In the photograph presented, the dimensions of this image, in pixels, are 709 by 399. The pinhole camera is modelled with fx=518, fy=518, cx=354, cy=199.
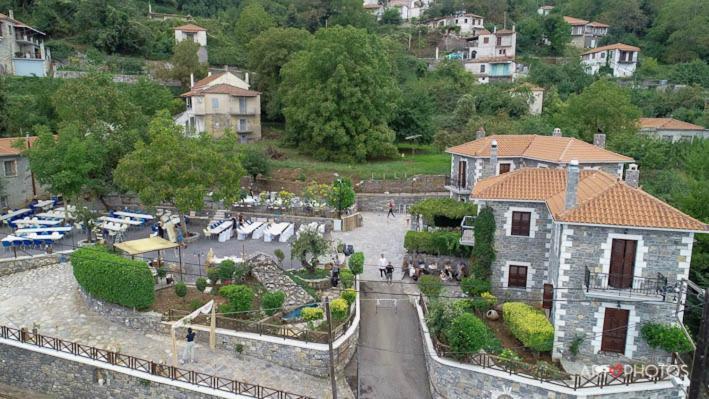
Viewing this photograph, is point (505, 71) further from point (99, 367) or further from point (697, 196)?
point (99, 367)

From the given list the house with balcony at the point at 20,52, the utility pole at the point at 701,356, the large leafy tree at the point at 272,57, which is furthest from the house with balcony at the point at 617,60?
the utility pole at the point at 701,356

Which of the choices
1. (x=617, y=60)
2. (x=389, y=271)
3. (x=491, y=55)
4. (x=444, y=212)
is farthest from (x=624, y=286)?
(x=617, y=60)

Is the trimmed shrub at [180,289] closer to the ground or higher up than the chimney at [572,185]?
closer to the ground

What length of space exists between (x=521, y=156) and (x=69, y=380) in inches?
930

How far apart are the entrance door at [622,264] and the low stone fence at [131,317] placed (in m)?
16.3

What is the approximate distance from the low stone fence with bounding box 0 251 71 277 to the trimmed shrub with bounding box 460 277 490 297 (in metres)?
20.4

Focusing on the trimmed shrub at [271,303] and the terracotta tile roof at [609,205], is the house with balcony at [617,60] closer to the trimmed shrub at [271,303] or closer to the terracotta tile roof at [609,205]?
the terracotta tile roof at [609,205]

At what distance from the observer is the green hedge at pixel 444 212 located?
2764 centimetres

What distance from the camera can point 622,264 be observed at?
1689 cm

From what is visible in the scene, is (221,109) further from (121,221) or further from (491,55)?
(491,55)

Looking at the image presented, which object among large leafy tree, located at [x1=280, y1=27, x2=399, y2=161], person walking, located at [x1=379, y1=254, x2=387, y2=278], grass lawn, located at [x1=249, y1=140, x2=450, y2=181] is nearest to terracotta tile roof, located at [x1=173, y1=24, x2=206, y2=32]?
grass lawn, located at [x1=249, y1=140, x2=450, y2=181]

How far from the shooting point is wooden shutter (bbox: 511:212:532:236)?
69.9 ft

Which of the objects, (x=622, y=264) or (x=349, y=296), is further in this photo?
(x=349, y=296)

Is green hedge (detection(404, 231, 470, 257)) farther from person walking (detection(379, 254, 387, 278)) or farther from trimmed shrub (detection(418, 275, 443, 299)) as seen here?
trimmed shrub (detection(418, 275, 443, 299))
